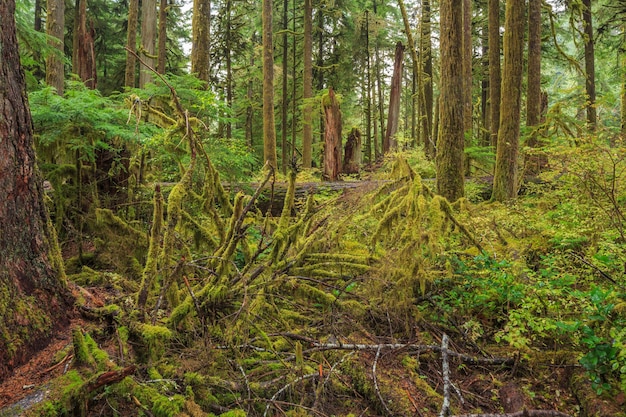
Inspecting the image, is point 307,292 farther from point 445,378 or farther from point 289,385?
point 445,378

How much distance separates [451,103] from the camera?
25.1 ft

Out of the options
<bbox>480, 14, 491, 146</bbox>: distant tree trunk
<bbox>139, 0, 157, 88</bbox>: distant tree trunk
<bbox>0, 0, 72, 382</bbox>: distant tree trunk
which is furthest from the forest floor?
<bbox>480, 14, 491, 146</bbox>: distant tree trunk

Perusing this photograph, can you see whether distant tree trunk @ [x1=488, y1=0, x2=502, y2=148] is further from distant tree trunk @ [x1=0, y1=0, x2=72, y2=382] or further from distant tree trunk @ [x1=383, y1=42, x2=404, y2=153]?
distant tree trunk @ [x1=0, y1=0, x2=72, y2=382]

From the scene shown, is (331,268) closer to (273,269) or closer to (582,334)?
(273,269)

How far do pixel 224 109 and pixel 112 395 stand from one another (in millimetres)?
6086

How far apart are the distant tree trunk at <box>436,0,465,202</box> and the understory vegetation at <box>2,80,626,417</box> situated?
191 centimetres

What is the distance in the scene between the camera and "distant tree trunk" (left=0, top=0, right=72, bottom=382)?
222cm

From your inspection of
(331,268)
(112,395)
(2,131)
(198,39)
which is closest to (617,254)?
(331,268)

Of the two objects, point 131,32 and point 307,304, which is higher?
point 131,32

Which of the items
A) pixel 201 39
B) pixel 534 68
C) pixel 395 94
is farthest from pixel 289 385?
pixel 395 94

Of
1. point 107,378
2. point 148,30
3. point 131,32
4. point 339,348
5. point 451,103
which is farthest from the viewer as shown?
point 131,32

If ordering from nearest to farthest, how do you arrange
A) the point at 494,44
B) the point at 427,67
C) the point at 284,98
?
the point at 494,44
the point at 284,98
the point at 427,67

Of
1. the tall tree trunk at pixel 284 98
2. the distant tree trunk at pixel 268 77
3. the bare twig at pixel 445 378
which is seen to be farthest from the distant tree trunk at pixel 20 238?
the tall tree trunk at pixel 284 98

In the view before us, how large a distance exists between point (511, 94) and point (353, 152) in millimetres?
7797
